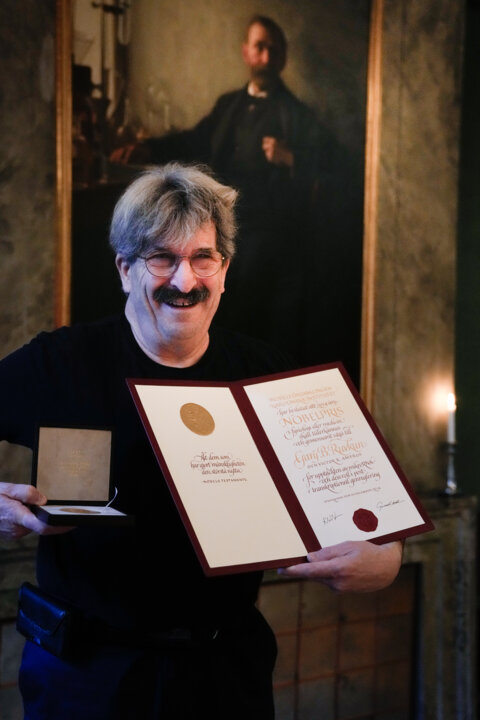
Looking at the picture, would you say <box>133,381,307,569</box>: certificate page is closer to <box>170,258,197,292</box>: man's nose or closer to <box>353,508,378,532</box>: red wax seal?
<box>353,508,378,532</box>: red wax seal

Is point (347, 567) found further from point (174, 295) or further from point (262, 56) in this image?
point (262, 56)

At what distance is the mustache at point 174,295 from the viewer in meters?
1.92

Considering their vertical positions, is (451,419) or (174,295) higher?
(174,295)

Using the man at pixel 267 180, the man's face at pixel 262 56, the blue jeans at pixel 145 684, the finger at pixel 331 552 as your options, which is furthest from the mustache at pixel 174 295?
the man's face at pixel 262 56

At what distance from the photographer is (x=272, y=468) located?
1714mm

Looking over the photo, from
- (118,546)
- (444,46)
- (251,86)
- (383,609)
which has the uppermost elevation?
(444,46)

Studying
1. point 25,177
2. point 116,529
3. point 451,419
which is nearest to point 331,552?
point 116,529

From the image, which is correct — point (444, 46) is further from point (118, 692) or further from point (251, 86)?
point (118, 692)

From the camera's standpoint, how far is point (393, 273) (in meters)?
3.81

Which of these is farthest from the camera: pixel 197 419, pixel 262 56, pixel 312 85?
pixel 312 85

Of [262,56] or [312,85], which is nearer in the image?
[262,56]

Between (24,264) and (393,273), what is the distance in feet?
5.84

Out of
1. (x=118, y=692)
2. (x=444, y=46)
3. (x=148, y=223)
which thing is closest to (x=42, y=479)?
(x=118, y=692)

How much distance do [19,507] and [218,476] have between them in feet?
1.31
